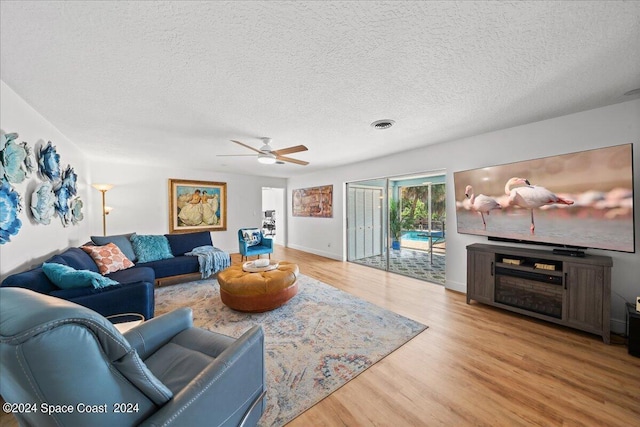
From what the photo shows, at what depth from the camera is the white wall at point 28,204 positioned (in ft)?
6.35

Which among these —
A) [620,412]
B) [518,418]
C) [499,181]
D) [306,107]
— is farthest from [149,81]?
[620,412]

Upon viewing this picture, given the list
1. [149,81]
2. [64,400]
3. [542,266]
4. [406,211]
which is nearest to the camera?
[64,400]

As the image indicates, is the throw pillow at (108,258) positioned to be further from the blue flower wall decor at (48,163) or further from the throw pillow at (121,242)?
the blue flower wall decor at (48,163)

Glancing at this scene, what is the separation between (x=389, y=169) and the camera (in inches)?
179

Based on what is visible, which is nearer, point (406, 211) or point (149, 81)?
point (149, 81)

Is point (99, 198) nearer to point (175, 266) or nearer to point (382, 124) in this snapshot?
point (175, 266)

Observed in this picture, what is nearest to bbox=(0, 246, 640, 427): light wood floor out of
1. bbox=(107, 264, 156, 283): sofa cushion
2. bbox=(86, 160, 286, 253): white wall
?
bbox=(107, 264, 156, 283): sofa cushion

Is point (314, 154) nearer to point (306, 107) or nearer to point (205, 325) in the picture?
point (306, 107)

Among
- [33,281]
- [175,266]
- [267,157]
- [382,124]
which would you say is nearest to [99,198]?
[175,266]

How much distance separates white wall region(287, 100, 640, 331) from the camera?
7.67 ft

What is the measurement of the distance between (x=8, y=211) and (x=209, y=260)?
2586 mm

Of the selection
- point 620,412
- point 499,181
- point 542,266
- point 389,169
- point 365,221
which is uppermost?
point 389,169

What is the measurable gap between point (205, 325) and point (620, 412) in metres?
3.44

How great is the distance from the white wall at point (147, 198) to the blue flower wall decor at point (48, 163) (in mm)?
2702
